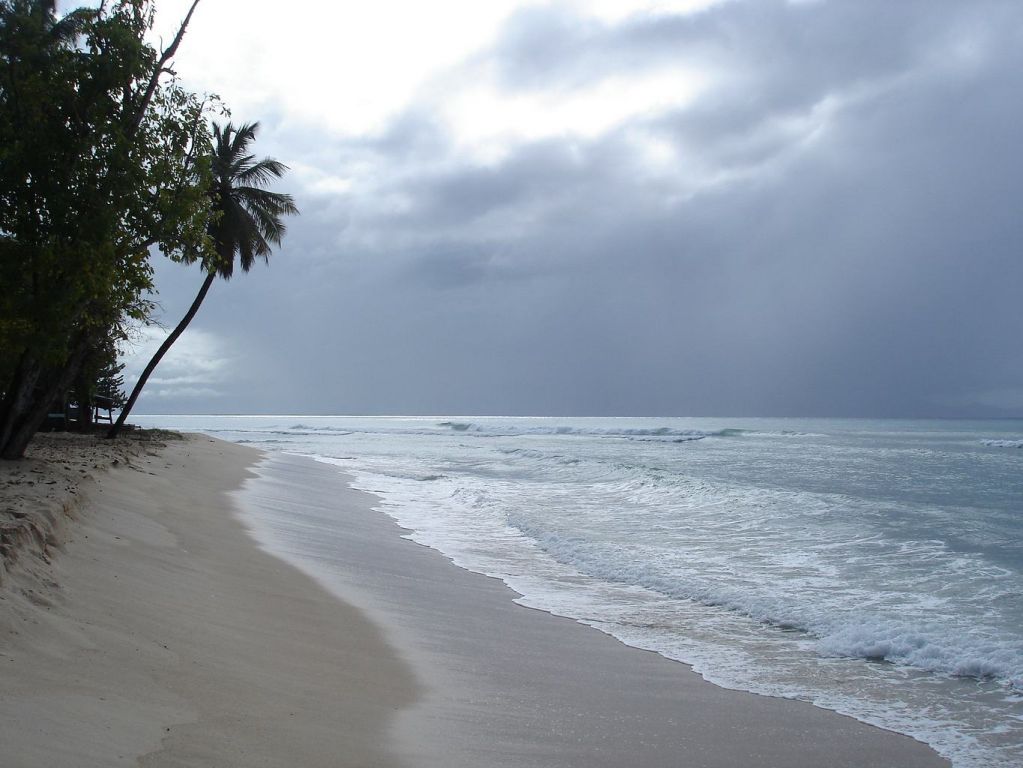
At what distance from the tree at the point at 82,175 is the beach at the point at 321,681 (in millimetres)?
3208

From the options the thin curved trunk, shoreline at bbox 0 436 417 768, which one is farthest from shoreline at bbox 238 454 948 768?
the thin curved trunk

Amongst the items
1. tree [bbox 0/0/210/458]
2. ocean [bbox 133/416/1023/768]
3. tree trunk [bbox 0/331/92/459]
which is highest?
tree [bbox 0/0/210/458]

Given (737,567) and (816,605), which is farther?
(737,567)

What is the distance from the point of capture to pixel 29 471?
11031mm

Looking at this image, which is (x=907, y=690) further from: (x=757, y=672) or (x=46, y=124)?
(x=46, y=124)

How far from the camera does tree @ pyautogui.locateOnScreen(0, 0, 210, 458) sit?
10109 millimetres

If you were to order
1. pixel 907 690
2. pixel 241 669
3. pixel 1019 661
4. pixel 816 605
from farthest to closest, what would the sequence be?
pixel 816 605, pixel 1019 661, pixel 907 690, pixel 241 669

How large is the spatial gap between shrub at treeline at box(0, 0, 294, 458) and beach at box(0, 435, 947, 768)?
10.5 feet

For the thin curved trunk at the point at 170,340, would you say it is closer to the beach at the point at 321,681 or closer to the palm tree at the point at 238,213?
the palm tree at the point at 238,213

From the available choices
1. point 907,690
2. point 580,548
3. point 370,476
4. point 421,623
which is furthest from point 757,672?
point 370,476

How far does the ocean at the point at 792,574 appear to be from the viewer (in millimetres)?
5891

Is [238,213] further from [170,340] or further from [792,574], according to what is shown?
[792,574]

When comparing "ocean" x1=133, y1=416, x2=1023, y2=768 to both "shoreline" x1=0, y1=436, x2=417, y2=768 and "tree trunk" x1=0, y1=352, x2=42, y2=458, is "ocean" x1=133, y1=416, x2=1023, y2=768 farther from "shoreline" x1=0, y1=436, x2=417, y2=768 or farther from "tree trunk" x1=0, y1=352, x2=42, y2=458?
"tree trunk" x1=0, y1=352, x2=42, y2=458

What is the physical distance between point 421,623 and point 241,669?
96.4 inches
